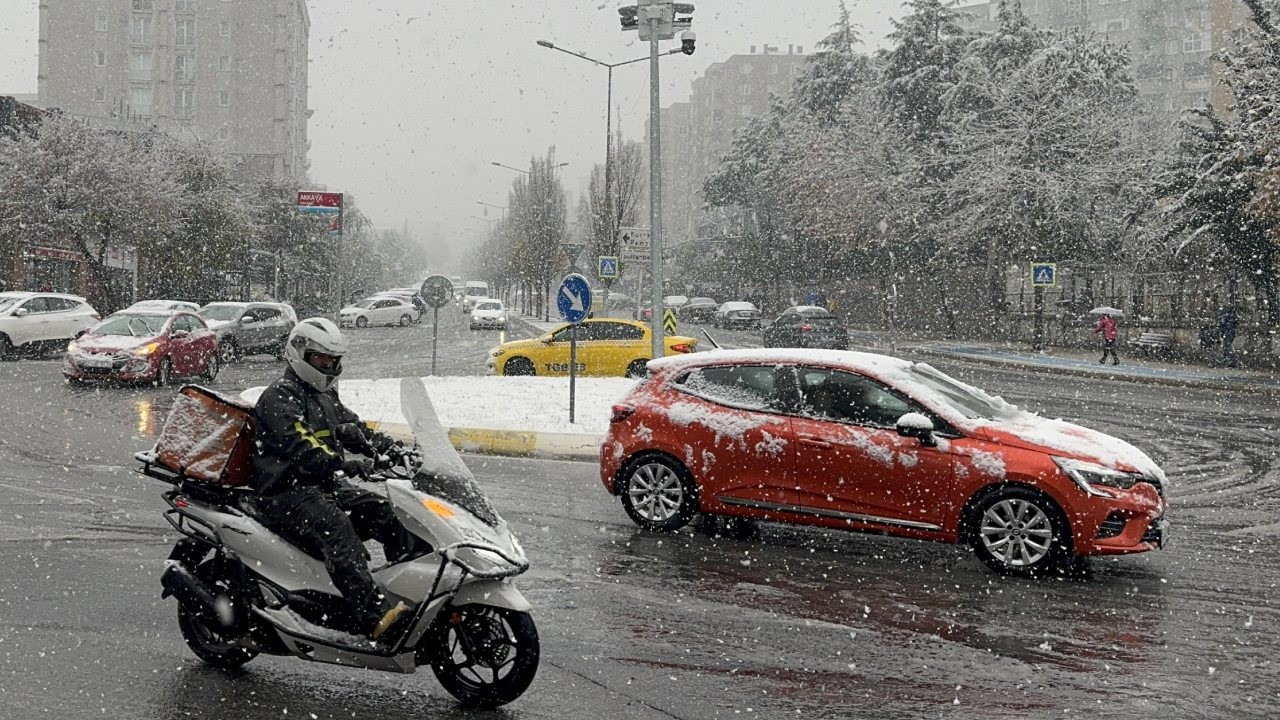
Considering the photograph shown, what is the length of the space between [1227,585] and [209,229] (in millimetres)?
51228

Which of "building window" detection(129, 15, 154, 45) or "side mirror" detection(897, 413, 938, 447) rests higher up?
"building window" detection(129, 15, 154, 45)

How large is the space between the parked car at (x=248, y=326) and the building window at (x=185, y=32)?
75.9 metres

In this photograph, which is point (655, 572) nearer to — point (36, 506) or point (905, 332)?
point (36, 506)

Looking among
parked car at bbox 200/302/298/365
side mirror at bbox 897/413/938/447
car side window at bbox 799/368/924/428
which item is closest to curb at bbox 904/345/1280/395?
parked car at bbox 200/302/298/365

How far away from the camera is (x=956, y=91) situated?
5016 cm

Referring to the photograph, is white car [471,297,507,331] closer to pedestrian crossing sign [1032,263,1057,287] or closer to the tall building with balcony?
pedestrian crossing sign [1032,263,1057,287]

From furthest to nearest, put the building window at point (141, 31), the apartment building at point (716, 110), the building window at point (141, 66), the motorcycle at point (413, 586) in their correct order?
the apartment building at point (716, 110)
the building window at point (141, 66)
the building window at point (141, 31)
the motorcycle at point (413, 586)

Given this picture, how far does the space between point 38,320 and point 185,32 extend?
7766 cm

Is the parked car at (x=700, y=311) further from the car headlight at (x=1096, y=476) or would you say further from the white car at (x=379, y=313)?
the car headlight at (x=1096, y=476)

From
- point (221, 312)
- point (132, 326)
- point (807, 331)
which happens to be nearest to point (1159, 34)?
point (807, 331)

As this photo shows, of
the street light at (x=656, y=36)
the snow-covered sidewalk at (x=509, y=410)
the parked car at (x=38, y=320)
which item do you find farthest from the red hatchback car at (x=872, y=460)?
the parked car at (x=38, y=320)

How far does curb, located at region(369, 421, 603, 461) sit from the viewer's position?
14.1 metres

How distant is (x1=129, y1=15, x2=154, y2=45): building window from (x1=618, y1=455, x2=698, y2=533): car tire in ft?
329

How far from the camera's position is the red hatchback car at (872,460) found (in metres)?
7.87
